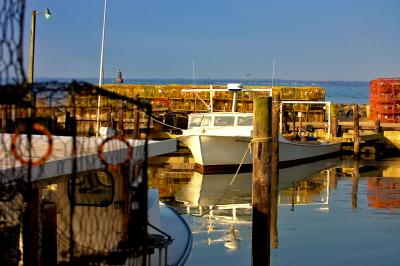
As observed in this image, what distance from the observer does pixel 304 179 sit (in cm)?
2648

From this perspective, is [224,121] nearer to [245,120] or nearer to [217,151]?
[245,120]

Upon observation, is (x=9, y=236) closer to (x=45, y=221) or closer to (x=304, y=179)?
(x=45, y=221)

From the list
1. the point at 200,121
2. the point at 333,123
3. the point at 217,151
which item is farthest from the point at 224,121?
the point at 333,123

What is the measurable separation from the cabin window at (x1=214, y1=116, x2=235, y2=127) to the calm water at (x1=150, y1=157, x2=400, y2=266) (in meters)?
2.22

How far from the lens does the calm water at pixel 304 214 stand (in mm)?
14172

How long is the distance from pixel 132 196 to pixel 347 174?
2249 cm

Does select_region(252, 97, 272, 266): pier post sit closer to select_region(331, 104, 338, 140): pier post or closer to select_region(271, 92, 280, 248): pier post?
select_region(271, 92, 280, 248): pier post

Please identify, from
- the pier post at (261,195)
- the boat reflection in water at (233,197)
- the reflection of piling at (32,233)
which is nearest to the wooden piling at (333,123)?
the boat reflection in water at (233,197)

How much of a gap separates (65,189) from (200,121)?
20.3 metres

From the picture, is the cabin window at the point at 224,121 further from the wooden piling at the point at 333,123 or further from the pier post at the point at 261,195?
the pier post at the point at 261,195

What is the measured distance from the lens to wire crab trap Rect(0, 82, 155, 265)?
5660mm

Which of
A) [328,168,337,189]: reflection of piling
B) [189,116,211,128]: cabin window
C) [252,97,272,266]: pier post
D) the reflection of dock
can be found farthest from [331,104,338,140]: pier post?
the reflection of dock

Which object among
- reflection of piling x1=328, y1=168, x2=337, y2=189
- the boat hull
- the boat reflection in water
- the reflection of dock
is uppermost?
the reflection of dock

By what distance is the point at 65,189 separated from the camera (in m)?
8.83
